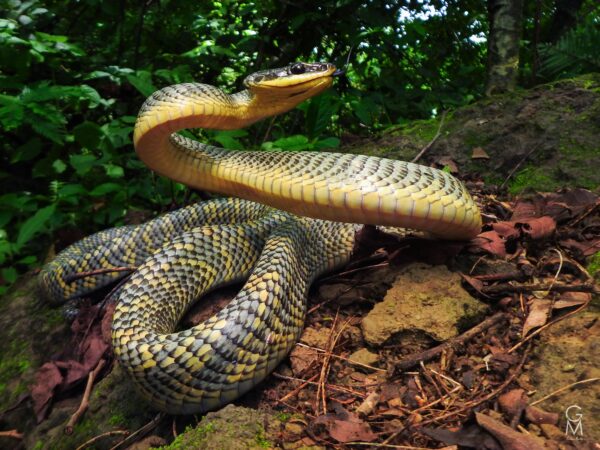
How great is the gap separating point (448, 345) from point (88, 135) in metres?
4.28

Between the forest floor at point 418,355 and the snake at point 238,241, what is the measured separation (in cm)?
19

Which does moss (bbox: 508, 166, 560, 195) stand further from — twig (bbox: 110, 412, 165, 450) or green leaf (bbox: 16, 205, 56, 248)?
green leaf (bbox: 16, 205, 56, 248)

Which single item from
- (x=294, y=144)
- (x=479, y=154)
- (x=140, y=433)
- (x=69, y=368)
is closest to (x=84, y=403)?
(x=69, y=368)

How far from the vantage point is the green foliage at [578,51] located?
489 cm

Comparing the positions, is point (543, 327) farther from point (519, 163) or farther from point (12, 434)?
point (12, 434)

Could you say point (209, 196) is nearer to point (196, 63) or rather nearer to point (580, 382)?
point (196, 63)

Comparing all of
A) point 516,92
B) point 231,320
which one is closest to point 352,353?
point 231,320

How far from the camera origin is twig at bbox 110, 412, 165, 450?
7.90 ft

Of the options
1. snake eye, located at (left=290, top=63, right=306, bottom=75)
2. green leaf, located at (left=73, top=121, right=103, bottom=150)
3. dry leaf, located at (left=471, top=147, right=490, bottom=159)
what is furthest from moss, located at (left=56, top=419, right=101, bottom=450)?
dry leaf, located at (left=471, top=147, right=490, bottom=159)

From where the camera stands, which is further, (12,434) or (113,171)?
(113,171)

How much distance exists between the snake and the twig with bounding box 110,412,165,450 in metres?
0.10

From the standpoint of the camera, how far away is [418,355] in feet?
7.70

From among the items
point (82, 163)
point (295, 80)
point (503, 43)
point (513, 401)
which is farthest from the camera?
point (503, 43)

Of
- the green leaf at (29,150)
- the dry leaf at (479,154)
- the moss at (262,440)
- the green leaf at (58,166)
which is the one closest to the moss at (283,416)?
the moss at (262,440)
